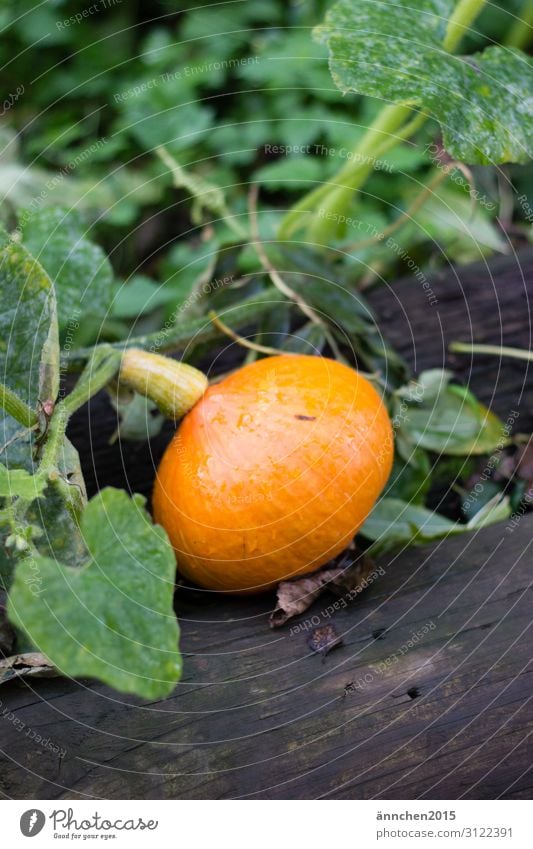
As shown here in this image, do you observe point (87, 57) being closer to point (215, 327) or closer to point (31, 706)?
point (215, 327)

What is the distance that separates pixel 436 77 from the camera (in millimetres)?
1043

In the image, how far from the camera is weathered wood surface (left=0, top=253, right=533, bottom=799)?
833 mm

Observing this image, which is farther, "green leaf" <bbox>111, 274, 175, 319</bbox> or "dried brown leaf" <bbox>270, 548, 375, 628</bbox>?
"green leaf" <bbox>111, 274, 175, 319</bbox>

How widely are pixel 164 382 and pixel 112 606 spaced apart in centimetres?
35

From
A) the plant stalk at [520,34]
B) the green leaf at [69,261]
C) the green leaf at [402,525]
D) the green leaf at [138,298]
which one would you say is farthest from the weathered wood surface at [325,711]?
the plant stalk at [520,34]

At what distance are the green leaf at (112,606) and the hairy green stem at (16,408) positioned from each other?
189mm

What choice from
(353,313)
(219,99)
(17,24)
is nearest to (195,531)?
(353,313)

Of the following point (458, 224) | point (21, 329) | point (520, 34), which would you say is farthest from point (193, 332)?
point (520, 34)

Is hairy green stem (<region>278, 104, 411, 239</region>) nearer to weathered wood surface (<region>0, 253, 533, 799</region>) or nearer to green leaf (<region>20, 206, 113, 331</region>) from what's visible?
green leaf (<region>20, 206, 113, 331</region>)

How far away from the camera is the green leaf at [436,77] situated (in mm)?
1000

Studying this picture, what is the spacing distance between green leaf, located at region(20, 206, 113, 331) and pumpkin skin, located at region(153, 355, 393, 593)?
11.6 inches

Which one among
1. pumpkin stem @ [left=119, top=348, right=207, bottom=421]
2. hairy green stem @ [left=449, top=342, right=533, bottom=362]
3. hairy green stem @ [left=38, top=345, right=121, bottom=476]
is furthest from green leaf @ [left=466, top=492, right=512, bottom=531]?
hairy green stem @ [left=38, top=345, right=121, bottom=476]

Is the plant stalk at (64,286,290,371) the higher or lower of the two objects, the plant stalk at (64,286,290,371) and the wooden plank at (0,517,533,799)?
the higher
